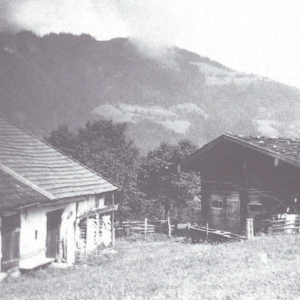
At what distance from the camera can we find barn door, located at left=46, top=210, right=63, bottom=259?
575 inches

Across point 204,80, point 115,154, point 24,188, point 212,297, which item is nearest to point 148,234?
point 115,154

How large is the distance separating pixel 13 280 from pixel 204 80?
179123 mm

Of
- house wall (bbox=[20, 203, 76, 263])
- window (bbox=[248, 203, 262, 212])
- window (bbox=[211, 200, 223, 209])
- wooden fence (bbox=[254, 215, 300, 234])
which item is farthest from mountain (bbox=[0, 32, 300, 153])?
wooden fence (bbox=[254, 215, 300, 234])

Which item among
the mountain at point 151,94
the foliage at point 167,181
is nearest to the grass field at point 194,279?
the foliage at point 167,181

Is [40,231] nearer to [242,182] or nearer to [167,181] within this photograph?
[242,182]

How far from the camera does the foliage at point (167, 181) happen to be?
32.3m

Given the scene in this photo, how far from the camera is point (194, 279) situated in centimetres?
902

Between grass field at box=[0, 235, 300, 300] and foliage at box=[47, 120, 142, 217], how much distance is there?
48.4 feet

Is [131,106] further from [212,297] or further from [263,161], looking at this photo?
[212,297]

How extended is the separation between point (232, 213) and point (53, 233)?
29.1ft

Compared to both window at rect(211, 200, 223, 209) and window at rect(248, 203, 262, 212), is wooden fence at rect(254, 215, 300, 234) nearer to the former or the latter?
window at rect(248, 203, 262, 212)

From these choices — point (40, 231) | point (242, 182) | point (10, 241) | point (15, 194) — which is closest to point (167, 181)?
point (242, 182)

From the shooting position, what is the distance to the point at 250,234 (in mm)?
15219

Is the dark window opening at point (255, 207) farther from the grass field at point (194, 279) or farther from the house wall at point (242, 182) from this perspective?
the grass field at point (194, 279)
